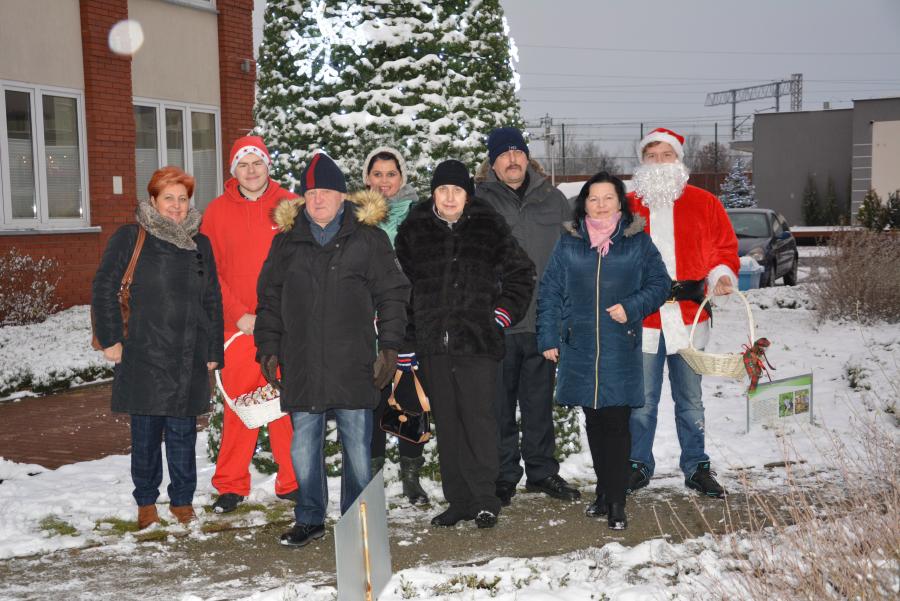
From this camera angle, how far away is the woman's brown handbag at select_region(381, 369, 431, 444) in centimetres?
543

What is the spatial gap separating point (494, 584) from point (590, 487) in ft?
6.06

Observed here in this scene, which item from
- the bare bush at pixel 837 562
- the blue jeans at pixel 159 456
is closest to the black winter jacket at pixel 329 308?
the blue jeans at pixel 159 456

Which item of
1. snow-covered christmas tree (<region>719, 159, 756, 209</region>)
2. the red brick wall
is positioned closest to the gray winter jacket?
the red brick wall

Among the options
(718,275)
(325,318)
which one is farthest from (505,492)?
(718,275)

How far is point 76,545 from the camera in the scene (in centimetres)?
506

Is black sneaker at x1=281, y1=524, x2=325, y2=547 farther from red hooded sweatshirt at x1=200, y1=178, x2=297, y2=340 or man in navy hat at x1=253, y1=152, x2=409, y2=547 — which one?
red hooded sweatshirt at x1=200, y1=178, x2=297, y2=340

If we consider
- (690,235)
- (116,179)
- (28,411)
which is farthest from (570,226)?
(116,179)

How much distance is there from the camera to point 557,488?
5727 mm

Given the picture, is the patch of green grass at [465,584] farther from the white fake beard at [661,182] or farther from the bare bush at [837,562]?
the white fake beard at [661,182]

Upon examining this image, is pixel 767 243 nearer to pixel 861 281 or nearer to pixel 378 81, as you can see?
pixel 861 281

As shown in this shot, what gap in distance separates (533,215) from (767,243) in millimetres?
13696

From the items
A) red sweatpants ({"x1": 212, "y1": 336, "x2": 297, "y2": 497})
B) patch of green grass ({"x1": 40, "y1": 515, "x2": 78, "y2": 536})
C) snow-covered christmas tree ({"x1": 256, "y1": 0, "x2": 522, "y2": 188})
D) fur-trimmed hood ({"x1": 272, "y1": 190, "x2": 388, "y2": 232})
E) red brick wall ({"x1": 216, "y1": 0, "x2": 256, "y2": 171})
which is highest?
red brick wall ({"x1": 216, "y1": 0, "x2": 256, "y2": 171})

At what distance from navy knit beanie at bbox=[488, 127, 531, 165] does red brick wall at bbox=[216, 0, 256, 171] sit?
11.3 m

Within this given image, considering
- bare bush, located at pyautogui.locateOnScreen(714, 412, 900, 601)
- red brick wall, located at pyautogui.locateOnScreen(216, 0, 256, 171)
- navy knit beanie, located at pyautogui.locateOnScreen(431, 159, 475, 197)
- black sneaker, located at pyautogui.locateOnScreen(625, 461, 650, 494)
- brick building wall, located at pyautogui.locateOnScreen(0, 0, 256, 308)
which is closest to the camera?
bare bush, located at pyautogui.locateOnScreen(714, 412, 900, 601)
